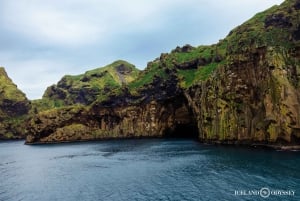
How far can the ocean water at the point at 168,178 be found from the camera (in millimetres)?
64375

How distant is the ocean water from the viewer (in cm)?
6438

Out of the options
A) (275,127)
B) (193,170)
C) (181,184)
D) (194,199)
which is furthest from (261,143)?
(194,199)

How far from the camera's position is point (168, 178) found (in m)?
80.1
